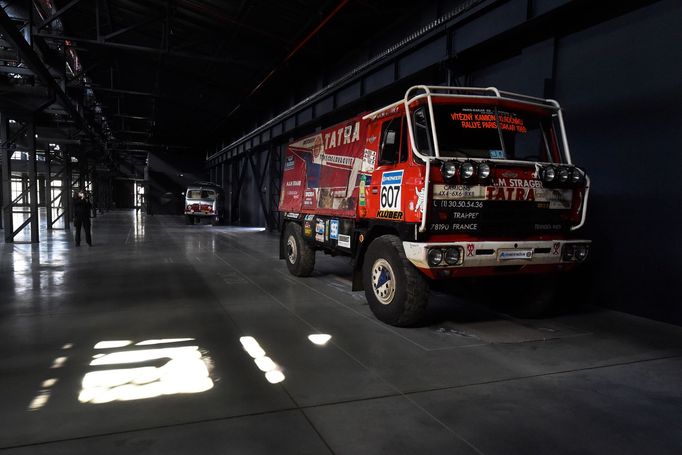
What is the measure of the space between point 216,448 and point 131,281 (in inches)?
252

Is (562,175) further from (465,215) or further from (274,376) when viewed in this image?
(274,376)

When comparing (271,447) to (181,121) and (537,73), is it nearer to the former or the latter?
(537,73)

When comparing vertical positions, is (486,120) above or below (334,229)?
above

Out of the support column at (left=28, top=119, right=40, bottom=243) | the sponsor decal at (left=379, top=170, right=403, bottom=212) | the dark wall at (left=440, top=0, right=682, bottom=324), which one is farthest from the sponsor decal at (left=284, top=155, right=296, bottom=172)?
the support column at (left=28, top=119, right=40, bottom=243)

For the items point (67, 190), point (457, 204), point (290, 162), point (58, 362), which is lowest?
point (58, 362)

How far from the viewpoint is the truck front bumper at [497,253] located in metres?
4.74

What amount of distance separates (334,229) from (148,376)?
13.4ft

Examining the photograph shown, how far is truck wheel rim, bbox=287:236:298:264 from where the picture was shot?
926 cm

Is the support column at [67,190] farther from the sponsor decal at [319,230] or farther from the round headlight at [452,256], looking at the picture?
the round headlight at [452,256]

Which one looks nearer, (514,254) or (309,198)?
(514,254)

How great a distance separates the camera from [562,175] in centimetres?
527

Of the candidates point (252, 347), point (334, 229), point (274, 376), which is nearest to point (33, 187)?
point (334, 229)

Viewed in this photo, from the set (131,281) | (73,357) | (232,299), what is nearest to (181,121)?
(131,281)

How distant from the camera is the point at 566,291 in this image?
7.00 m
